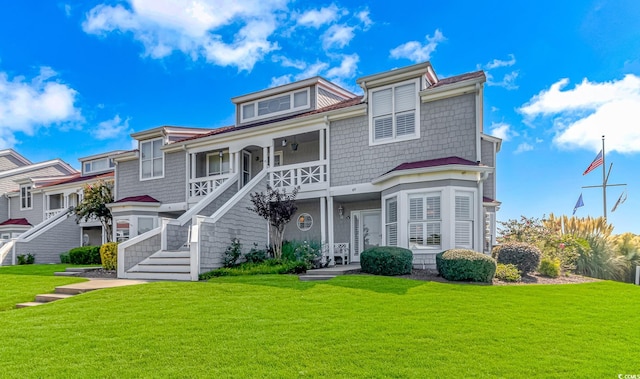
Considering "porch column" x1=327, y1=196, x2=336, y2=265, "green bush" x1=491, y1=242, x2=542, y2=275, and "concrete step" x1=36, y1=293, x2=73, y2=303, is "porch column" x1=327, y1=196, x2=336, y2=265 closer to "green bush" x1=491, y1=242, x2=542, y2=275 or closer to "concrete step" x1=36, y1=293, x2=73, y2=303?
"green bush" x1=491, y1=242, x2=542, y2=275

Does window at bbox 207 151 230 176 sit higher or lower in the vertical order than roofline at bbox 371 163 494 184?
higher

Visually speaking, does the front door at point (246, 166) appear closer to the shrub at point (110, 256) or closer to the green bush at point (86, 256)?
the shrub at point (110, 256)

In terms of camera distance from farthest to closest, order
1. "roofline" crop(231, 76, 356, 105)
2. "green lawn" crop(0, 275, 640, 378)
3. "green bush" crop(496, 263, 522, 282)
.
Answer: "roofline" crop(231, 76, 356, 105)
"green bush" crop(496, 263, 522, 282)
"green lawn" crop(0, 275, 640, 378)

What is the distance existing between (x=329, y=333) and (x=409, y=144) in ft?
30.3

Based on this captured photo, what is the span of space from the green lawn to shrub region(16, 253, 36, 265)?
15.4 m

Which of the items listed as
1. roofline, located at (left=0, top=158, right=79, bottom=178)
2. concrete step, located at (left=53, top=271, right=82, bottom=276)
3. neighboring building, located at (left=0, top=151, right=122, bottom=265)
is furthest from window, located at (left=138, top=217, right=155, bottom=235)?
roofline, located at (left=0, top=158, right=79, bottom=178)

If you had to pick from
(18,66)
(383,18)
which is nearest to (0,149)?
(18,66)

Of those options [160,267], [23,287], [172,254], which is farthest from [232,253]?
[23,287]

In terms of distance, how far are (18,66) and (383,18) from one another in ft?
58.3

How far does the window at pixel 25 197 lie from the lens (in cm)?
2995

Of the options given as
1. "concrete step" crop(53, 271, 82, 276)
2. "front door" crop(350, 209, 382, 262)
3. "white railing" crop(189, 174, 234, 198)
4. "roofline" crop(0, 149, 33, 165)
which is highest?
"roofline" crop(0, 149, 33, 165)

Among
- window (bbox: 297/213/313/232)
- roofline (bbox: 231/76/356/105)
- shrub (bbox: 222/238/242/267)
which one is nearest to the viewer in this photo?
shrub (bbox: 222/238/242/267)

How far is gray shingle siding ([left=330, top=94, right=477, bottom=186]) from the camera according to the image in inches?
515

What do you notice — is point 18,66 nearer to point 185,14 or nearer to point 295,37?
point 185,14
